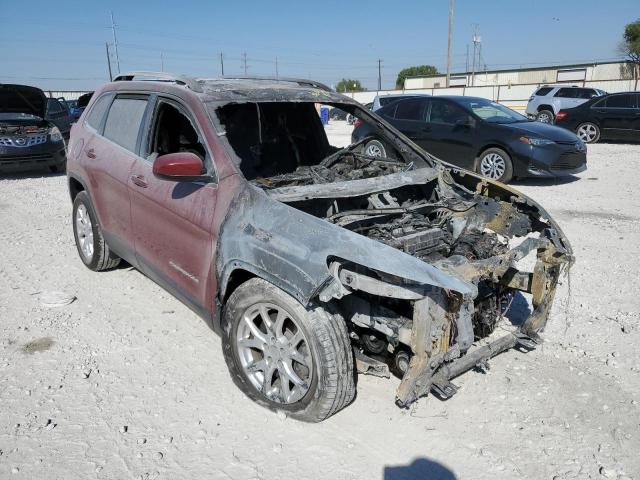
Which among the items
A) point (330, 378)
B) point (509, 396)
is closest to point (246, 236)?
point (330, 378)

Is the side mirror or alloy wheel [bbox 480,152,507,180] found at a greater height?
the side mirror

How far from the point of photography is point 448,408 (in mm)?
3055

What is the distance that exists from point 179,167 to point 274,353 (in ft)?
4.04

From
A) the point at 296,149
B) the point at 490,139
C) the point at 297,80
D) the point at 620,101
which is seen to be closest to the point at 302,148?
the point at 296,149

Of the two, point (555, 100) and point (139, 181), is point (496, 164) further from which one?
point (555, 100)

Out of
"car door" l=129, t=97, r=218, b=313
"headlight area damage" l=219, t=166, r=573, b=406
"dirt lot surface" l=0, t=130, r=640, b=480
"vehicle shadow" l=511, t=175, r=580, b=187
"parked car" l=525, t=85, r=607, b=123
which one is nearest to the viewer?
"headlight area damage" l=219, t=166, r=573, b=406

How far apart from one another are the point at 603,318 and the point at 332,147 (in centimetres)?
279

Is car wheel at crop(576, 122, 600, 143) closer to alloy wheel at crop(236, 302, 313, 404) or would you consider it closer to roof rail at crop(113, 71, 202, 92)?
roof rail at crop(113, 71, 202, 92)

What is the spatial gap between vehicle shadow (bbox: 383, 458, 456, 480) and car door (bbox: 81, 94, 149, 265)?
260 centimetres

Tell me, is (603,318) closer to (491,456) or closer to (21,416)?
(491,456)

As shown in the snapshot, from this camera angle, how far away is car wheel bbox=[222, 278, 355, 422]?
8.51ft

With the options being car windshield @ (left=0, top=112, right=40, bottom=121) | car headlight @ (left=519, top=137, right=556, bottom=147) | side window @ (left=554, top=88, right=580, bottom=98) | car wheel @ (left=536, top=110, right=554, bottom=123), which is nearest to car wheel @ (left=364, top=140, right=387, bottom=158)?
car headlight @ (left=519, top=137, right=556, bottom=147)

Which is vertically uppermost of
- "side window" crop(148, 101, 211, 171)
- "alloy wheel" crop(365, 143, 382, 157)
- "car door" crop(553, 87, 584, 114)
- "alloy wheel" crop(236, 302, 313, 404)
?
"car door" crop(553, 87, 584, 114)

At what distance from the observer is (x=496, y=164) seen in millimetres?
9258
